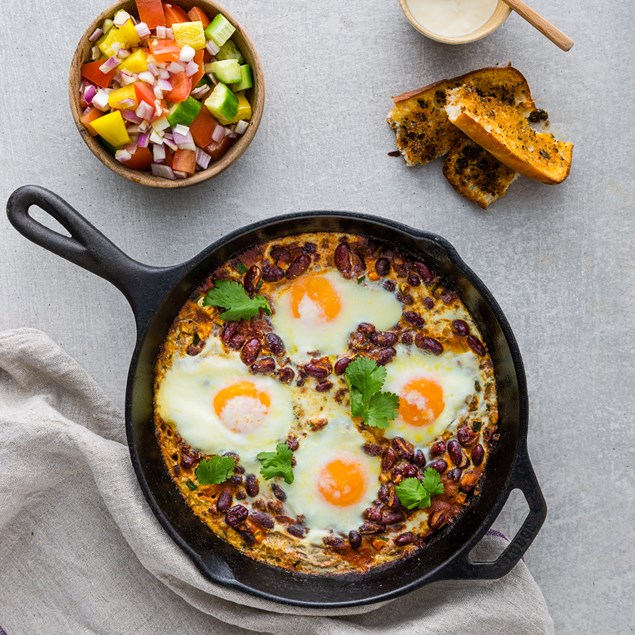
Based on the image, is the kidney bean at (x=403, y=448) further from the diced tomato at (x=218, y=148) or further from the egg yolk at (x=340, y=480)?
the diced tomato at (x=218, y=148)

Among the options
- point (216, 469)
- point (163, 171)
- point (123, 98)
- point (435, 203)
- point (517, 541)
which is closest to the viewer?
point (517, 541)

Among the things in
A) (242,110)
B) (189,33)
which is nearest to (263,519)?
(242,110)

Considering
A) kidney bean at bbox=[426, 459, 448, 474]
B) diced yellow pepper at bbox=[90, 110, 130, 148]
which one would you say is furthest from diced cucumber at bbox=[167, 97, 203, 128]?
kidney bean at bbox=[426, 459, 448, 474]

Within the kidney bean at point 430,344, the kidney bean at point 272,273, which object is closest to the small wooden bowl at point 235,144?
the kidney bean at point 272,273

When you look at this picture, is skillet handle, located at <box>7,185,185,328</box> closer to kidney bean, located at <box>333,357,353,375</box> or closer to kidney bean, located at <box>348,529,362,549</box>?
kidney bean, located at <box>333,357,353,375</box>

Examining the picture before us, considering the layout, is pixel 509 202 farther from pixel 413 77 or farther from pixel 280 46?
pixel 280 46

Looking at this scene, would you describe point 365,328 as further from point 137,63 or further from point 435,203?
point 137,63
